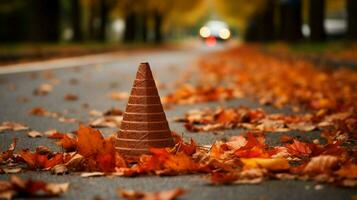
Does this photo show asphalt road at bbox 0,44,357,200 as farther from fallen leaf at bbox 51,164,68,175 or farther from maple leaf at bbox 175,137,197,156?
maple leaf at bbox 175,137,197,156

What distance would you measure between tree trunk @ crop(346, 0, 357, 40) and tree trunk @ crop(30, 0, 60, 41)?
54.1ft

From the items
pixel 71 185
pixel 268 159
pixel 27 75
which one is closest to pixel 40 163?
pixel 71 185

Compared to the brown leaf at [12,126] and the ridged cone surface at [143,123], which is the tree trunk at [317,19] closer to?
the brown leaf at [12,126]

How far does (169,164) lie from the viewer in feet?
14.8

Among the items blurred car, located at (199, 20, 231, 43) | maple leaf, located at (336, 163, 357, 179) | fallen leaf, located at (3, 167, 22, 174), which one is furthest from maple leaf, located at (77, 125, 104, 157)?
blurred car, located at (199, 20, 231, 43)

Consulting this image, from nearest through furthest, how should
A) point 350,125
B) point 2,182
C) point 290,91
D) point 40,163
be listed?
point 2,182, point 40,163, point 350,125, point 290,91

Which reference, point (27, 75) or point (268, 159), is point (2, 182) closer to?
point (268, 159)

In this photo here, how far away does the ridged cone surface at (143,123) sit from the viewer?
491cm

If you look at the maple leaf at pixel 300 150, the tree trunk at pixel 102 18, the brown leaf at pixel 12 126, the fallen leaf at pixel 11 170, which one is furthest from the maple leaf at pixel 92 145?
the tree trunk at pixel 102 18

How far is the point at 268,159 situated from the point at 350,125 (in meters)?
2.08

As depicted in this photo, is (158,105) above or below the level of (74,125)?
above

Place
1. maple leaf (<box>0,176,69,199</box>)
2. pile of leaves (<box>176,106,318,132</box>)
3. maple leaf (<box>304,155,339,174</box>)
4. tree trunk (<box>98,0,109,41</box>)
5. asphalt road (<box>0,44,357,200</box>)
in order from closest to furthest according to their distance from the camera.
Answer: maple leaf (<box>0,176,69,199</box>) < asphalt road (<box>0,44,357,200</box>) < maple leaf (<box>304,155,339,174</box>) < pile of leaves (<box>176,106,318,132</box>) < tree trunk (<box>98,0,109,41</box>)

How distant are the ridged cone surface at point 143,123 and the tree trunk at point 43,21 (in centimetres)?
3099

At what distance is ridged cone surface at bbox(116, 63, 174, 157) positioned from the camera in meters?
4.91
